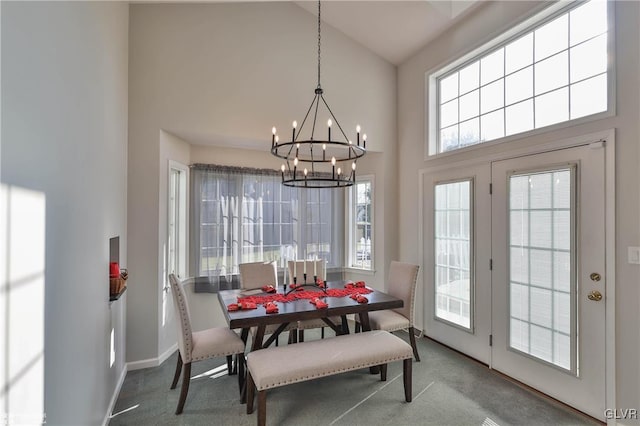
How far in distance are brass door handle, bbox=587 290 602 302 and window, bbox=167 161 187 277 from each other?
3.90 metres

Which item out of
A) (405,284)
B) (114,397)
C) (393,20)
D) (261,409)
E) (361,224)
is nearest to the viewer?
(261,409)

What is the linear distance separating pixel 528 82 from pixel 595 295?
6.36 ft

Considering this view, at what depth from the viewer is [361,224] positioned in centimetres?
463

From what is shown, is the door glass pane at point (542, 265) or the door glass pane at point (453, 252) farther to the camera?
the door glass pane at point (453, 252)

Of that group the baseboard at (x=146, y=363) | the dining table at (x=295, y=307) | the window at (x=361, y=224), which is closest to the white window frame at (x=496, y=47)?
the window at (x=361, y=224)

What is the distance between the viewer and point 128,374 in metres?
2.94

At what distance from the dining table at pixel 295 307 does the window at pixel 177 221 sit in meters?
0.95

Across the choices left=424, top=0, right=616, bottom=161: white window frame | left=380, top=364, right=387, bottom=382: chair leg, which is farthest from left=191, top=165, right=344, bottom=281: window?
left=380, top=364, right=387, bottom=382: chair leg

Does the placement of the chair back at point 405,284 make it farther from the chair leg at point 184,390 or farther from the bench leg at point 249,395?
the chair leg at point 184,390

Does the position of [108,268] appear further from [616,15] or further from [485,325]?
[616,15]

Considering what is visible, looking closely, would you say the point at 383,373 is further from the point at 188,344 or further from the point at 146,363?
the point at 146,363

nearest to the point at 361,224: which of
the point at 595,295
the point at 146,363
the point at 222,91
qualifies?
the point at 222,91

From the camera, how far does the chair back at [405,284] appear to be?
3242mm

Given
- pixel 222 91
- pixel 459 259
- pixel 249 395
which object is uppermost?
pixel 222 91
